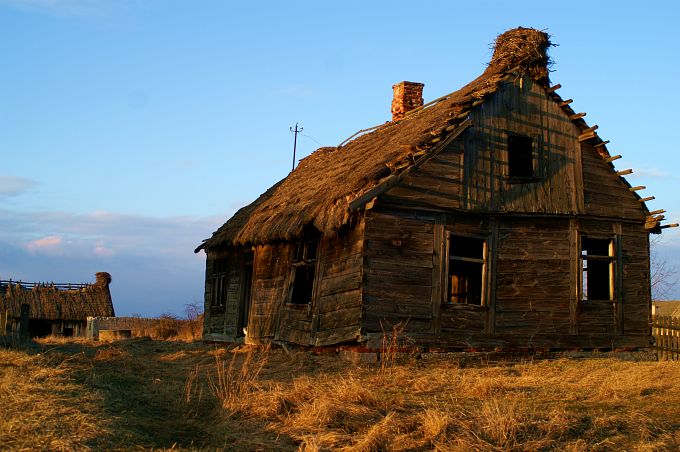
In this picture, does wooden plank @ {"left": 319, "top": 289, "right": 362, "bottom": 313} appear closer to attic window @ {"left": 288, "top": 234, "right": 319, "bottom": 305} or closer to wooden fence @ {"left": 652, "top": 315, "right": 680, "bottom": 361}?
attic window @ {"left": 288, "top": 234, "right": 319, "bottom": 305}

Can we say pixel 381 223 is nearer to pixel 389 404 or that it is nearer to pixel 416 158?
pixel 416 158

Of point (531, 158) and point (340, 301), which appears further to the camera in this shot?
point (531, 158)

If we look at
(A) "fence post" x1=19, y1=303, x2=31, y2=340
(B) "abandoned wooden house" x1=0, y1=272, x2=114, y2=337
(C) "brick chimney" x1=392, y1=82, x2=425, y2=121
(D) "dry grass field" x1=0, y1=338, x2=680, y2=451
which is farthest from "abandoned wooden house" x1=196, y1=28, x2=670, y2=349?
(B) "abandoned wooden house" x1=0, y1=272, x2=114, y2=337

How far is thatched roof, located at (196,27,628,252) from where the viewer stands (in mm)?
13891

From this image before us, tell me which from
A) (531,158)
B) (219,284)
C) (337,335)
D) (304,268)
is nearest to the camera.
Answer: (337,335)

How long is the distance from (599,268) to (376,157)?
18.5ft

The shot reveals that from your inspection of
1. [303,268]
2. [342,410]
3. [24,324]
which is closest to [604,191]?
[303,268]

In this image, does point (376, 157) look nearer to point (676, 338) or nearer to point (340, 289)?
point (340, 289)

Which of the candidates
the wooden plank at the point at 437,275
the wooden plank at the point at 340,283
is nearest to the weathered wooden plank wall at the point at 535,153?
the wooden plank at the point at 437,275

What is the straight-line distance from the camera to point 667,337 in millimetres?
17797

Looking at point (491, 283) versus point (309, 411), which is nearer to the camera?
point (309, 411)

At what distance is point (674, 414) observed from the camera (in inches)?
364

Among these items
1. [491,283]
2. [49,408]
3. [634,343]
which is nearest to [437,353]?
[491,283]

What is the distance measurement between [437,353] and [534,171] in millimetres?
4360
